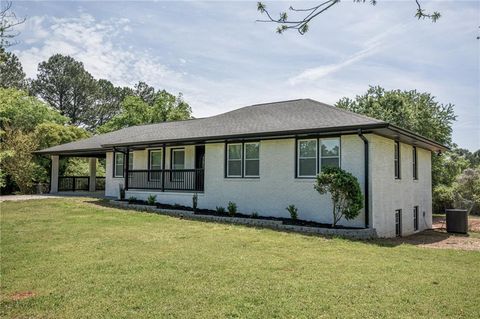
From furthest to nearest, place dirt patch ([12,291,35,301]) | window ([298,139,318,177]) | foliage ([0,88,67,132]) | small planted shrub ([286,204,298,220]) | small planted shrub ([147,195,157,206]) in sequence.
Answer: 1. foliage ([0,88,67,132])
2. small planted shrub ([147,195,157,206])
3. window ([298,139,318,177])
4. small planted shrub ([286,204,298,220])
5. dirt patch ([12,291,35,301])

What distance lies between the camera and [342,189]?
37.6 feet

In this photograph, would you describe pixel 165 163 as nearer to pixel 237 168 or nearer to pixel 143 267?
pixel 237 168

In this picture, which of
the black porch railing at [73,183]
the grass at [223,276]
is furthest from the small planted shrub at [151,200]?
the black porch railing at [73,183]

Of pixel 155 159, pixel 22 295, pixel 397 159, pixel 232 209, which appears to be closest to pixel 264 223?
pixel 232 209

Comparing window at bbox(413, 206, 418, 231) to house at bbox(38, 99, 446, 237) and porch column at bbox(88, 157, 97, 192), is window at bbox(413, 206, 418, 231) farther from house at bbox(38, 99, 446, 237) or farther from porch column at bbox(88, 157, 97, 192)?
porch column at bbox(88, 157, 97, 192)

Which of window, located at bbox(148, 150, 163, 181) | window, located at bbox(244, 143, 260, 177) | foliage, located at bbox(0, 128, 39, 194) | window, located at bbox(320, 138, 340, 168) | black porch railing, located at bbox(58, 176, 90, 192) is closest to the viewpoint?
window, located at bbox(320, 138, 340, 168)

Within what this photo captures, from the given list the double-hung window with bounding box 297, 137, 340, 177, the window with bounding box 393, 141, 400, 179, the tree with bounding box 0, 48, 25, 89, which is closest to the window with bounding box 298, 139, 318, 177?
the double-hung window with bounding box 297, 137, 340, 177

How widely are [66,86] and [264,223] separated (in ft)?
137

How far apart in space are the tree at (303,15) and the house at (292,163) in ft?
24.9

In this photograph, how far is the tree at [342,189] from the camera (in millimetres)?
11375

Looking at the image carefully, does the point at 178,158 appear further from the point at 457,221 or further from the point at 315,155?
the point at 457,221

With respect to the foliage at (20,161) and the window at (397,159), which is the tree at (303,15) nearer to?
the window at (397,159)

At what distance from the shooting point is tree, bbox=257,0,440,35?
11.9 ft

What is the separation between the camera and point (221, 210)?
1510 cm
